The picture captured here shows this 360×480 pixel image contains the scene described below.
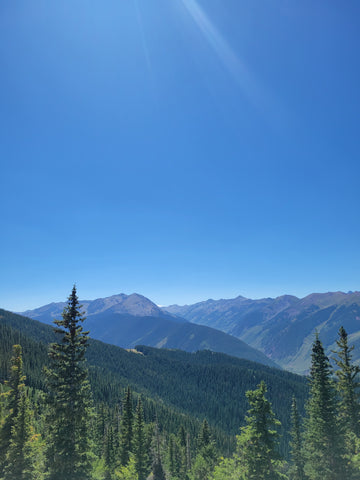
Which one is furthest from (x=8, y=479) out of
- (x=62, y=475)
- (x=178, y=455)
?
(x=178, y=455)

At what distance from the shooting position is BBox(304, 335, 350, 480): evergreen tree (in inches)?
1107

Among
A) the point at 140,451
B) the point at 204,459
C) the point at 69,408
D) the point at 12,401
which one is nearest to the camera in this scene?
the point at 69,408

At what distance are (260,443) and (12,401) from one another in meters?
25.4

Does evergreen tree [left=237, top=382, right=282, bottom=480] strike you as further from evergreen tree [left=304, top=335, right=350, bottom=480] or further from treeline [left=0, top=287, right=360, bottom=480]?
evergreen tree [left=304, top=335, right=350, bottom=480]

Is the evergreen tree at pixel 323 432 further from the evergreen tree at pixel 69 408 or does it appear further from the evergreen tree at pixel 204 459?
the evergreen tree at pixel 204 459

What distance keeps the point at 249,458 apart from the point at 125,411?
31303 millimetres

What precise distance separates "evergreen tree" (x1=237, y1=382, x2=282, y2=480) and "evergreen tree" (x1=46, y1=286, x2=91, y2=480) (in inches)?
550

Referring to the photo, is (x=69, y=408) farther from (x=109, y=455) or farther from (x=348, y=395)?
(x=109, y=455)

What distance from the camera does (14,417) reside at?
2962 cm

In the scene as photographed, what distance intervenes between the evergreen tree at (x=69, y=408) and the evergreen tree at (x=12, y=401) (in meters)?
8.99

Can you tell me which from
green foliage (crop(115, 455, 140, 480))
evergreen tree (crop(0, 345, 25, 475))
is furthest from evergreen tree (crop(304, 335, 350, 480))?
green foliage (crop(115, 455, 140, 480))

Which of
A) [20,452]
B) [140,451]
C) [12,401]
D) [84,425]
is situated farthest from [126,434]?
[84,425]

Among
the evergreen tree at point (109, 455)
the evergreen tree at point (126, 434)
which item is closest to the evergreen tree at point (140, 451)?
the evergreen tree at point (126, 434)

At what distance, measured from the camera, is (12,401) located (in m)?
30.4
